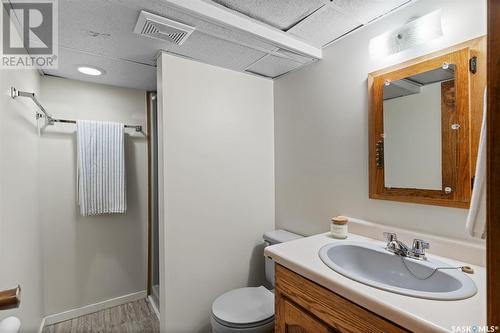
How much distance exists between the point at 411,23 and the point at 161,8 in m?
1.26

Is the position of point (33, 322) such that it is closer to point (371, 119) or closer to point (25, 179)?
point (25, 179)

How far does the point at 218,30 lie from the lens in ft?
4.44

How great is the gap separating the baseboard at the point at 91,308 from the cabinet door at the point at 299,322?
1857mm

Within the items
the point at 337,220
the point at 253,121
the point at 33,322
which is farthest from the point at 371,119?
the point at 33,322

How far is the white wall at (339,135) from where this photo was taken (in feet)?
3.68

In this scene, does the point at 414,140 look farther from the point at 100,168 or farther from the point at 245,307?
the point at 100,168

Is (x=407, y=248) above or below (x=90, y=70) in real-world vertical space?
below

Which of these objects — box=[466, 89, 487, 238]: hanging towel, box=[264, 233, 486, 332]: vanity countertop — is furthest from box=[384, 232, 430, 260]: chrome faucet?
box=[466, 89, 487, 238]: hanging towel

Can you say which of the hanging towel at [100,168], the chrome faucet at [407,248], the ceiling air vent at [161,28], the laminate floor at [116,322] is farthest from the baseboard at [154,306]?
the ceiling air vent at [161,28]

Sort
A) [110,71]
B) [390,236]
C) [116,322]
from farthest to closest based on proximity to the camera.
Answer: [116,322] < [110,71] < [390,236]

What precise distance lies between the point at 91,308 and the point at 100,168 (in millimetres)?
1284

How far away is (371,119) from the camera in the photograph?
1.39 meters

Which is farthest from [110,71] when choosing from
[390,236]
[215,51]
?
[390,236]

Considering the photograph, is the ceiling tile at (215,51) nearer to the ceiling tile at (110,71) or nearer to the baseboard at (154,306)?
the ceiling tile at (110,71)
